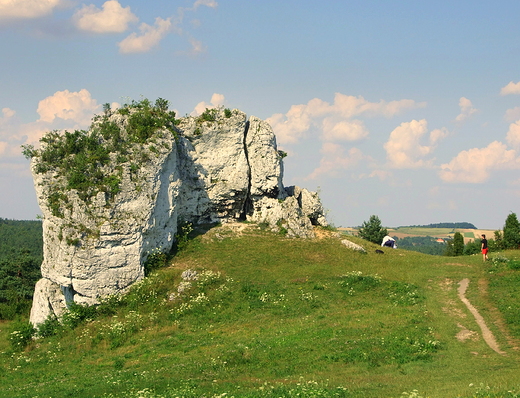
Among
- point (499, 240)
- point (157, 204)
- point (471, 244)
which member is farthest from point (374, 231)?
point (157, 204)

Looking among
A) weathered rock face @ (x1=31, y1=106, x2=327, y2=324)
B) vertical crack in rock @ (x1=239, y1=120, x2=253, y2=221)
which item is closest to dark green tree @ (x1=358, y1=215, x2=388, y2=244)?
weathered rock face @ (x1=31, y1=106, x2=327, y2=324)

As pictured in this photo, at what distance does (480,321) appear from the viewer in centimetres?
2527

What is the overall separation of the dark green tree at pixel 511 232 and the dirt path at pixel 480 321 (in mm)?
16727

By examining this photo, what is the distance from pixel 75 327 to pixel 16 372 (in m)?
5.71

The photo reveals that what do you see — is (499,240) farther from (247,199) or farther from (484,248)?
(247,199)

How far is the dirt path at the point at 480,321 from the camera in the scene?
21525 millimetres

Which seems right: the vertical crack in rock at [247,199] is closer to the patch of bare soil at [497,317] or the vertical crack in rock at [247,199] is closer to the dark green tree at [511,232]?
the patch of bare soil at [497,317]

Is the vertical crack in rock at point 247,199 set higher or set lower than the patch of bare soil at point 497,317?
higher

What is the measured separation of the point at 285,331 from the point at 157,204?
16.7 m

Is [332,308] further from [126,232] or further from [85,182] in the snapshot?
[85,182]

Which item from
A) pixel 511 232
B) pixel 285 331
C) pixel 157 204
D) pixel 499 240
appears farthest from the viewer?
pixel 499 240

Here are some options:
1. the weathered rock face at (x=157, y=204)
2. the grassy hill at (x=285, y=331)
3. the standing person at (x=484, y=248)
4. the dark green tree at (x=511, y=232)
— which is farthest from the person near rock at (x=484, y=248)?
the weathered rock face at (x=157, y=204)

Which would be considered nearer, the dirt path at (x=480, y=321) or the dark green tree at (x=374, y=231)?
the dirt path at (x=480, y=321)

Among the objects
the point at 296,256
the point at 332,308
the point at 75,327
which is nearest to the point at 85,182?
the point at 75,327
